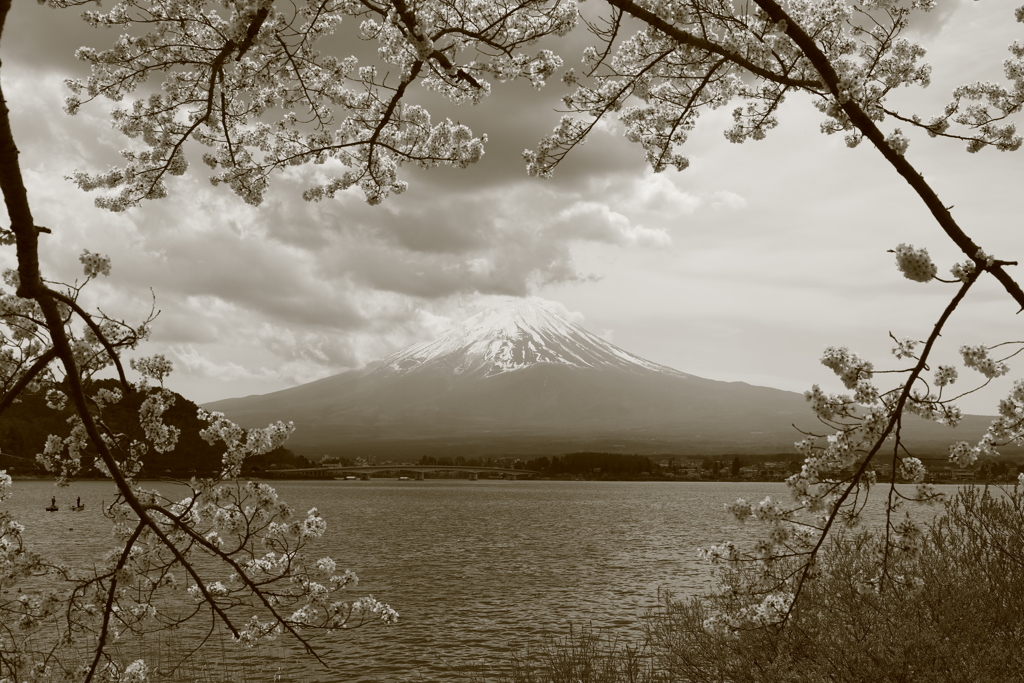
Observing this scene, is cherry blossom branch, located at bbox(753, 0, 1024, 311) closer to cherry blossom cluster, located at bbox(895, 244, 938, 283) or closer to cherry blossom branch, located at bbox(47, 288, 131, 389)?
cherry blossom cluster, located at bbox(895, 244, 938, 283)

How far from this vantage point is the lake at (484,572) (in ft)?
90.3

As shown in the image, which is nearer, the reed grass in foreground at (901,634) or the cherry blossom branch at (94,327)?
the cherry blossom branch at (94,327)

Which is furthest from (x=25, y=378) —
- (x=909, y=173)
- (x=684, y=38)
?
(x=909, y=173)

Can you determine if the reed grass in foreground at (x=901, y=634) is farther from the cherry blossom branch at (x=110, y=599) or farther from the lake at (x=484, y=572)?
the cherry blossom branch at (x=110, y=599)

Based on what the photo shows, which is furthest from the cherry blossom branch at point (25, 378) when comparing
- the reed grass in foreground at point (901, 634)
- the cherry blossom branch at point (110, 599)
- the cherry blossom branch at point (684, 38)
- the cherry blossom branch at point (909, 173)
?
the reed grass in foreground at point (901, 634)

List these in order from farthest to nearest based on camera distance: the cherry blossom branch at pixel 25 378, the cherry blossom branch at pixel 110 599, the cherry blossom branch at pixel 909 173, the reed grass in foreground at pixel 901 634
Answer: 1. the reed grass in foreground at pixel 901 634
2. the cherry blossom branch at pixel 110 599
3. the cherry blossom branch at pixel 25 378
4. the cherry blossom branch at pixel 909 173

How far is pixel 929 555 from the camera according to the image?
17.0 metres

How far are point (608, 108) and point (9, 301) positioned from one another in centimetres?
418

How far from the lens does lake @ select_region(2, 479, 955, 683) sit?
27531mm

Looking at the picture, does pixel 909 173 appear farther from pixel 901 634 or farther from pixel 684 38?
pixel 901 634

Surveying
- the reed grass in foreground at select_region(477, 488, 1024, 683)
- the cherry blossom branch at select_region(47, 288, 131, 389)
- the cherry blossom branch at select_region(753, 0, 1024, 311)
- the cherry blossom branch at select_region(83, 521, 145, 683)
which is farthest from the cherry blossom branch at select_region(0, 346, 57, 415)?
the reed grass in foreground at select_region(477, 488, 1024, 683)

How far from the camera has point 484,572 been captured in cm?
4947

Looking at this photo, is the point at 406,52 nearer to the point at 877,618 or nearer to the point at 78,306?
the point at 78,306

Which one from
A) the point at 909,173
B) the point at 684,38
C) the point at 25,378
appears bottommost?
the point at 25,378
